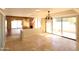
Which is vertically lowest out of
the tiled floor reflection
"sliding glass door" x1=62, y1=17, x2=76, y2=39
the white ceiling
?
the tiled floor reflection

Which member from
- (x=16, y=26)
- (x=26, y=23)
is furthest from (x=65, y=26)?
(x=16, y=26)

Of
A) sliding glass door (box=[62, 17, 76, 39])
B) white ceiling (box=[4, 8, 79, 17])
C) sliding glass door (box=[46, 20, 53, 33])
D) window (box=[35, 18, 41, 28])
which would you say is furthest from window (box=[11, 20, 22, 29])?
sliding glass door (box=[62, 17, 76, 39])

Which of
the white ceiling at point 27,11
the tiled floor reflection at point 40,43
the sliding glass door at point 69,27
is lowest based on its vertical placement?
the tiled floor reflection at point 40,43

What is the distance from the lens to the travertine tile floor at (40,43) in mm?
1692

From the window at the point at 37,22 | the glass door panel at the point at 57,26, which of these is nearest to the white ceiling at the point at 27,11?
the window at the point at 37,22

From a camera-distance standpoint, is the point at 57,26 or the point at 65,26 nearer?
the point at 65,26

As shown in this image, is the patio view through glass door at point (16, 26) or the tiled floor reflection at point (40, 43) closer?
the tiled floor reflection at point (40, 43)

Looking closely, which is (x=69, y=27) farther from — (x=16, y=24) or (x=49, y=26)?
(x=16, y=24)

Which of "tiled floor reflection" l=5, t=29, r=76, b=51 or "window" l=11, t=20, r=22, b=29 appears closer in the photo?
"tiled floor reflection" l=5, t=29, r=76, b=51

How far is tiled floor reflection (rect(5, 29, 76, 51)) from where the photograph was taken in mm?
1692

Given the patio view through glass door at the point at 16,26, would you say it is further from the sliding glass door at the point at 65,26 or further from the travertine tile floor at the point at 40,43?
the sliding glass door at the point at 65,26

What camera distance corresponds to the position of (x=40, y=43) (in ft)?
5.81

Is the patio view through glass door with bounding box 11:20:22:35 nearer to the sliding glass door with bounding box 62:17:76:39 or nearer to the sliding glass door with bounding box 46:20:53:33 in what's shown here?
the sliding glass door with bounding box 46:20:53:33

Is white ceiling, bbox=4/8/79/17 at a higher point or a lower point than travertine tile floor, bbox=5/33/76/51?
higher
